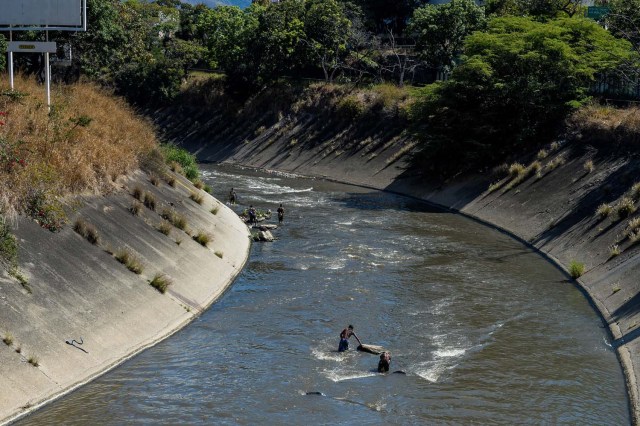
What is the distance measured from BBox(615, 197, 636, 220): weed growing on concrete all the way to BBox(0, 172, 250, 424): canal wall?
63.4 feet

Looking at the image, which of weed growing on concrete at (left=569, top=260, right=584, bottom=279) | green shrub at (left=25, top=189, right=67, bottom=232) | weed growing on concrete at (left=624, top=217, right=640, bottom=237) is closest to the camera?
green shrub at (left=25, top=189, right=67, bottom=232)

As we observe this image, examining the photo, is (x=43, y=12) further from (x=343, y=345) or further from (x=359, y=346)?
(x=359, y=346)

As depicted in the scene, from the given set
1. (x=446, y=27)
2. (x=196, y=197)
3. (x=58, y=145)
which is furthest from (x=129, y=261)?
(x=446, y=27)

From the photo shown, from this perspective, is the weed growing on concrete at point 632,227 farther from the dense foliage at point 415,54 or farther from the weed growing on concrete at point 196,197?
the weed growing on concrete at point 196,197

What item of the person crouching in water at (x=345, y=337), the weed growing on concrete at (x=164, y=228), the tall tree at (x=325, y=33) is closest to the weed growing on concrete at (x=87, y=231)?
the weed growing on concrete at (x=164, y=228)

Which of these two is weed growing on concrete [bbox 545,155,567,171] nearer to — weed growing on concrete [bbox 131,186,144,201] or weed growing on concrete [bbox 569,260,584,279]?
weed growing on concrete [bbox 569,260,584,279]

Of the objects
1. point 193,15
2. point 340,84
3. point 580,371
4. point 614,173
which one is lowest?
point 580,371

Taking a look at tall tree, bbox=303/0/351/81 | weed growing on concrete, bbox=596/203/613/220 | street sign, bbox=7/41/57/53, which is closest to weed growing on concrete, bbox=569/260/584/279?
weed growing on concrete, bbox=596/203/613/220

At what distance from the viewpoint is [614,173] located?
5203cm

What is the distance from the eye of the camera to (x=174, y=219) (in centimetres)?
3994

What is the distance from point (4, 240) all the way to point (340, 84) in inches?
2688

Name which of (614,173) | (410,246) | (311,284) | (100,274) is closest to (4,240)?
(100,274)

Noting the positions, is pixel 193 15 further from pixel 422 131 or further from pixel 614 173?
pixel 614 173

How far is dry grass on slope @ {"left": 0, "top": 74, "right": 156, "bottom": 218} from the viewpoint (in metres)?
30.9
